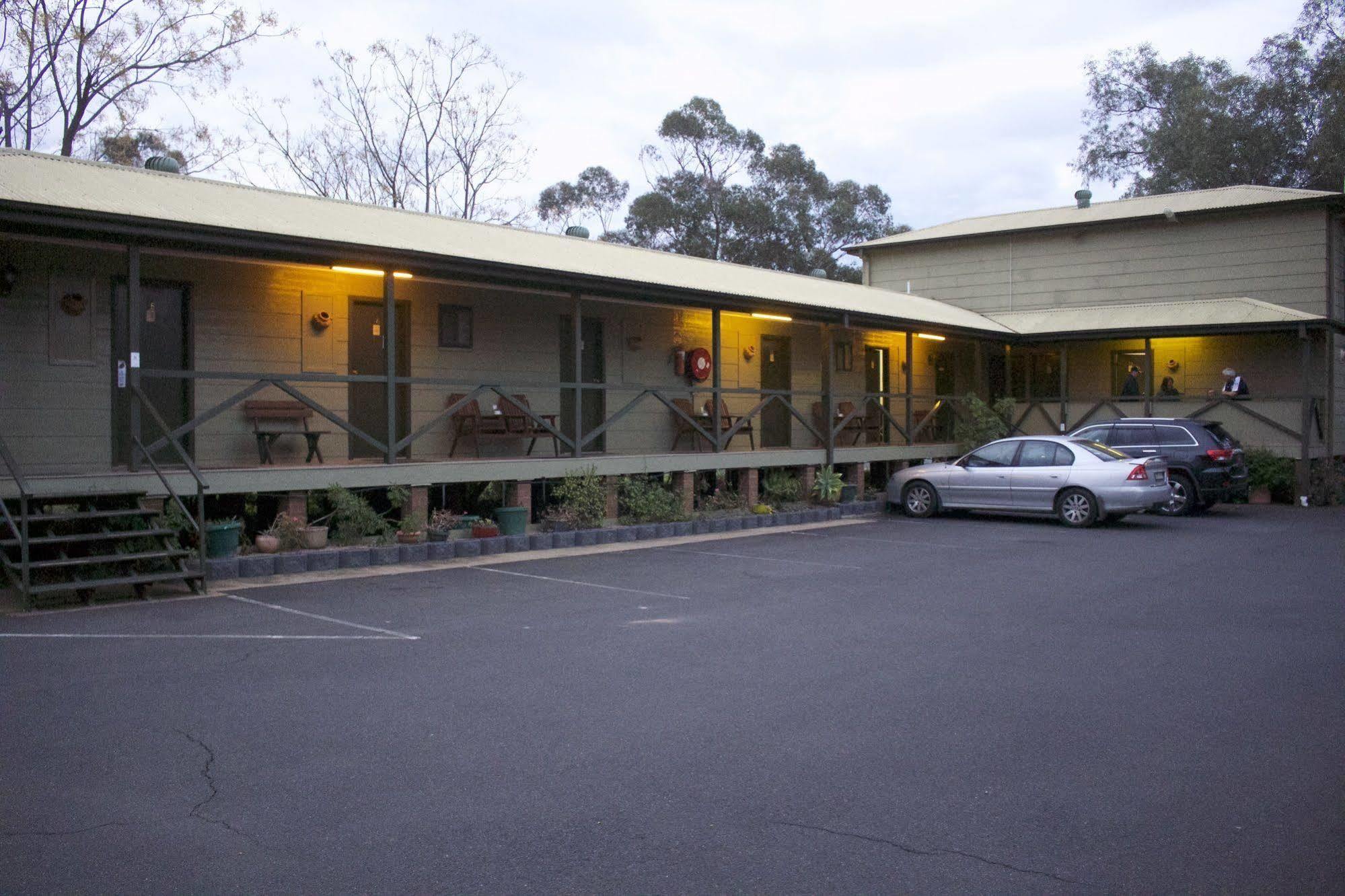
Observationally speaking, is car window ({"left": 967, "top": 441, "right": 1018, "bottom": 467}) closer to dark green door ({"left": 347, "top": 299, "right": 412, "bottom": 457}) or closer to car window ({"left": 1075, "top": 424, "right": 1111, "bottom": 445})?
car window ({"left": 1075, "top": 424, "right": 1111, "bottom": 445})

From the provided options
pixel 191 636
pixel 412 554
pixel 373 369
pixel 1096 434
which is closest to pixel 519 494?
pixel 412 554

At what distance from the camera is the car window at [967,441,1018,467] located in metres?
18.0

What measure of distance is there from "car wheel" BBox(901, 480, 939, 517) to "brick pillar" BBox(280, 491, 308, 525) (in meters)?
10.6

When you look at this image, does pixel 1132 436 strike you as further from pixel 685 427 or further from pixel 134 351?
pixel 134 351

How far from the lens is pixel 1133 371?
79.4 ft

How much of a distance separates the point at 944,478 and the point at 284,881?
1580 cm

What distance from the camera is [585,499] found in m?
14.8

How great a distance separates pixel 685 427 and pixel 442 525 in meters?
6.94

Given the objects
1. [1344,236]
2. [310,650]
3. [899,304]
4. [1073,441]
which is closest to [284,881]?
[310,650]

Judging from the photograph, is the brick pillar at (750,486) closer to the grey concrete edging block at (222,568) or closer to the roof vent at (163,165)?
the grey concrete edging block at (222,568)

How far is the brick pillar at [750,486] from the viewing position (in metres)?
18.2

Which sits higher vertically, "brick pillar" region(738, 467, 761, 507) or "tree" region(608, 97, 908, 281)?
"tree" region(608, 97, 908, 281)

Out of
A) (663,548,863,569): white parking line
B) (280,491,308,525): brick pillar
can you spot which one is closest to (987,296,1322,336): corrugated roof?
(663,548,863,569): white parking line

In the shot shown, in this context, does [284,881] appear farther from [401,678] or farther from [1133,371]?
[1133,371]
